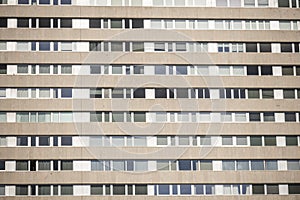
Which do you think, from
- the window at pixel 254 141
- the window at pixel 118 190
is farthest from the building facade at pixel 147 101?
the window at pixel 254 141

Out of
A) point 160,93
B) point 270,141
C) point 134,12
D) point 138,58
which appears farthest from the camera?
point 134,12

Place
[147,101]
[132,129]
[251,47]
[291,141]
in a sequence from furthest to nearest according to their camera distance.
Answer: [251,47], [291,141], [147,101], [132,129]

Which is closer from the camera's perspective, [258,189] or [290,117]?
[258,189]

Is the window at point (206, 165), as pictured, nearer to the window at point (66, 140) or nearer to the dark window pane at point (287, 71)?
the dark window pane at point (287, 71)

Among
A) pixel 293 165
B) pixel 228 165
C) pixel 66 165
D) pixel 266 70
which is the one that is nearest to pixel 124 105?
pixel 66 165

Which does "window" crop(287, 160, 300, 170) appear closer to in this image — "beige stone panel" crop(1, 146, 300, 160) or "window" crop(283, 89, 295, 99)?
"beige stone panel" crop(1, 146, 300, 160)

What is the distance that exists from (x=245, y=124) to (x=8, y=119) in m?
18.6

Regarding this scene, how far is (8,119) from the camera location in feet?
179

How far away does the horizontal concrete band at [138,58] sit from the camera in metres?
55.1

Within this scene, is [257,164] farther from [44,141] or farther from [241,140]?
[44,141]

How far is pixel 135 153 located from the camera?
54.0m

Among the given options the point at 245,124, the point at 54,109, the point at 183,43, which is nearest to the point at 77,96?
the point at 54,109

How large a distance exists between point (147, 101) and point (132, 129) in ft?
8.24

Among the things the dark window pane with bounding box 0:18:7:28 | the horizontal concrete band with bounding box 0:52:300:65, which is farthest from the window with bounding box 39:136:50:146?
the dark window pane with bounding box 0:18:7:28
